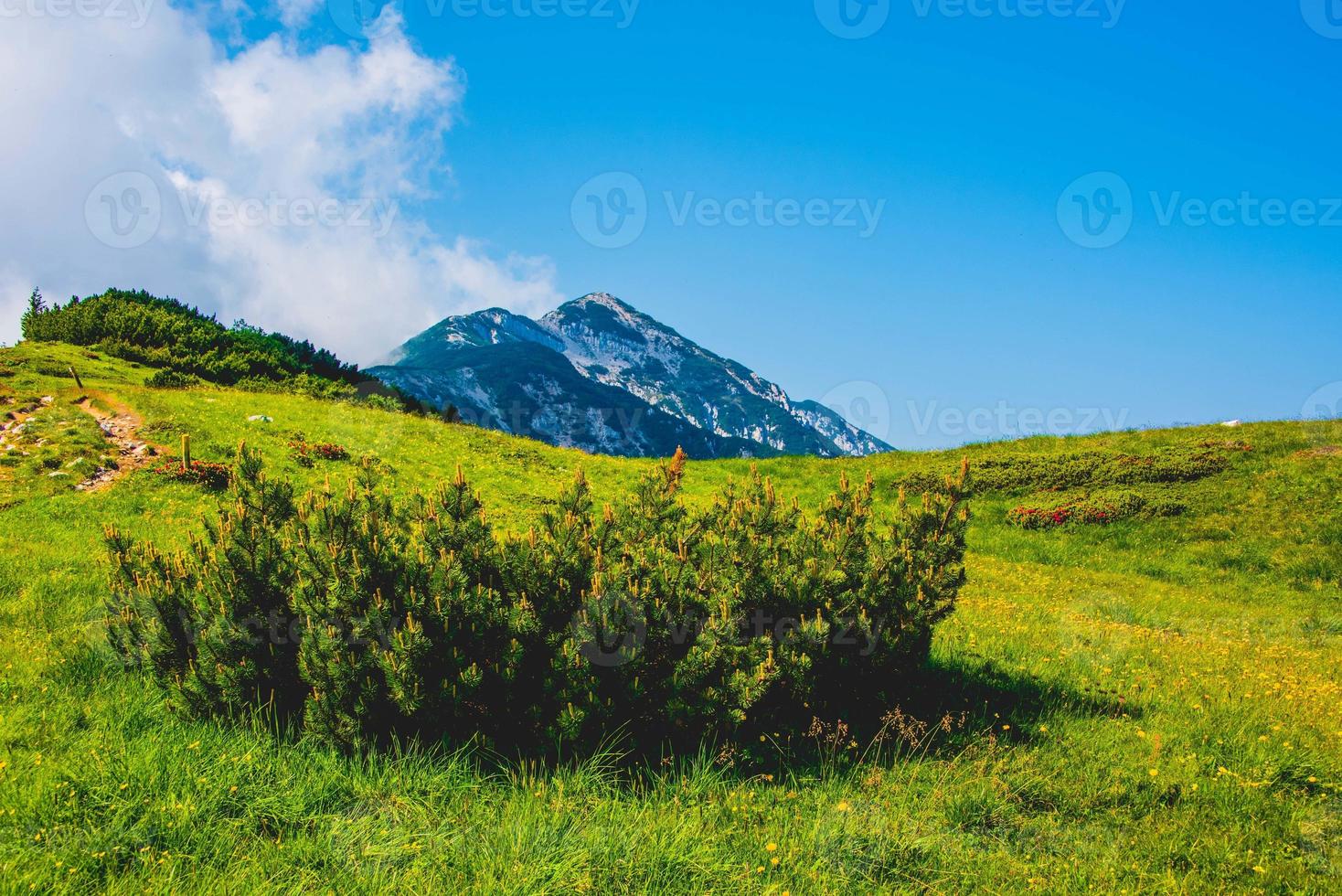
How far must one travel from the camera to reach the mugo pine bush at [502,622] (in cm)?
625

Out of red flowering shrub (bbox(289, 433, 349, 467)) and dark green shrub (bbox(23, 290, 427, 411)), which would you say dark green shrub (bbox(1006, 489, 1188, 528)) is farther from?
dark green shrub (bbox(23, 290, 427, 411))

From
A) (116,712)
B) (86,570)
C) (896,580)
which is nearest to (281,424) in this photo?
(86,570)

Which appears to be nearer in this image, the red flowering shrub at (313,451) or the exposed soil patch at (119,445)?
the exposed soil patch at (119,445)

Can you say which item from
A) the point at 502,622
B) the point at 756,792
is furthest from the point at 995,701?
the point at 502,622

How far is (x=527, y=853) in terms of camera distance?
16.0ft

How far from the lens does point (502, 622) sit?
653 cm

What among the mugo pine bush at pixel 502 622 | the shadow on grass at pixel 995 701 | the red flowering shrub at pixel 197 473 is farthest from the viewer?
the red flowering shrub at pixel 197 473

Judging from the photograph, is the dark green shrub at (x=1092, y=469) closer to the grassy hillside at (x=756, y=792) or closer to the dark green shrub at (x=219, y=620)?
the grassy hillside at (x=756, y=792)

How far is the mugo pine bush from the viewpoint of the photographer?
6.25m

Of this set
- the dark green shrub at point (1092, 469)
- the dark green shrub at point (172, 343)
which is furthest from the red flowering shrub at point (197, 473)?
the dark green shrub at point (1092, 469)

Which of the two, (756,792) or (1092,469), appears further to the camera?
(1092,469)

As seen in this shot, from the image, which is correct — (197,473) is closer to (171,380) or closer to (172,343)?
(171,380)

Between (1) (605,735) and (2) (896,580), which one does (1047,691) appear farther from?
(1) (605,735)

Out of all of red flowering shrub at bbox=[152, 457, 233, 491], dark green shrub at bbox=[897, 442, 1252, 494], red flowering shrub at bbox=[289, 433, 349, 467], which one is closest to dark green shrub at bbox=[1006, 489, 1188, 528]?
dark green shrub at bbox=[897, 442, 1252, 494]
